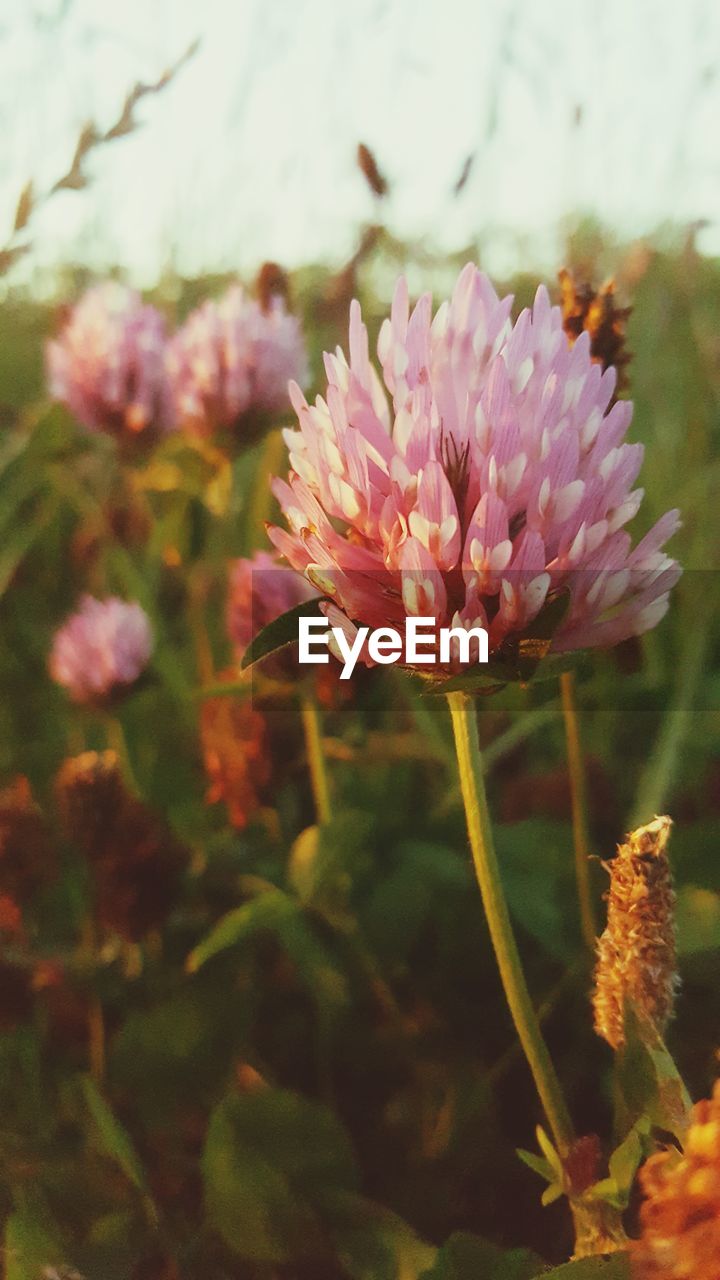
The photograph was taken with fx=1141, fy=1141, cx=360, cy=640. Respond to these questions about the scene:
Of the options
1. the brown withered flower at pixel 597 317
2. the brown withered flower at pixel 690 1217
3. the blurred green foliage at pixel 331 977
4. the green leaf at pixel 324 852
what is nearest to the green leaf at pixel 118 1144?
the blurred green foliage at pixel 331 977

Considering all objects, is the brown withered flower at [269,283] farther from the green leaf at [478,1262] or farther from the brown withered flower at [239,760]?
the green leaf at [478,1262]

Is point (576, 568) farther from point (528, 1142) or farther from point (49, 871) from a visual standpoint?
point (49, 871)

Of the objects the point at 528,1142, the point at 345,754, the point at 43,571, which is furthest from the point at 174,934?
the point at 43,571

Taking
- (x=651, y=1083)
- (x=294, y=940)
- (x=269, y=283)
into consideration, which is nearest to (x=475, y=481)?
(x=651, y=1083)

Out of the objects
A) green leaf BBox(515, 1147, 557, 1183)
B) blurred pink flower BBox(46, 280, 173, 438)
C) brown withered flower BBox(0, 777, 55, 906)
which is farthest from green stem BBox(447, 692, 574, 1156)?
blurred pink flower BBox(46, 280, 173, 438)

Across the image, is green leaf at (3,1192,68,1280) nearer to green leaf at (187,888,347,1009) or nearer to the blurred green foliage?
the blurred green foliage

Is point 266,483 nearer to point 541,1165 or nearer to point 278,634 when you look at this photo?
point 278,634
